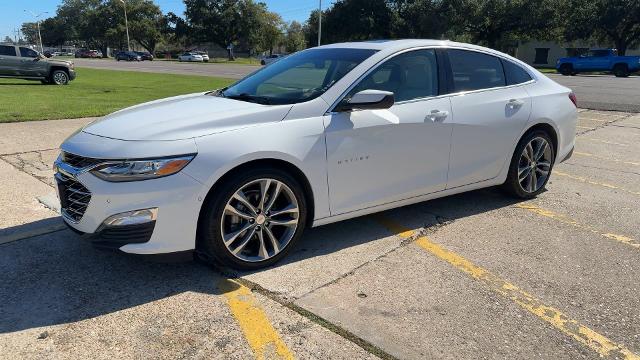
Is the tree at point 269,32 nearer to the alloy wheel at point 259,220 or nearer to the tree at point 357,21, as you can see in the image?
the tree at point 357,21

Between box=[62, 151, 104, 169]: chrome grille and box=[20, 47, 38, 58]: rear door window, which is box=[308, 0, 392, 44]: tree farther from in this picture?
box=[62, 151, 104, 169]: chrome grille

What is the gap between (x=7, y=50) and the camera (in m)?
19.6

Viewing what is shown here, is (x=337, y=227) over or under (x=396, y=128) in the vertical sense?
under

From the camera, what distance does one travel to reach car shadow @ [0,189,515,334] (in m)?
3.03

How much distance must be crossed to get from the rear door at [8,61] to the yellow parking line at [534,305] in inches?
811

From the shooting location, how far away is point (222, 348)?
270 cm

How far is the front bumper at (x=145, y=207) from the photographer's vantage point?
306cm

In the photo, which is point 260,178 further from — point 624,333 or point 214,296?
point 624,333

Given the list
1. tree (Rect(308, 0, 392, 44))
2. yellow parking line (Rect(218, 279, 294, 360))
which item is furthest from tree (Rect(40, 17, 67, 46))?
yellow parking line (Rect(218, 279, 294, 360))

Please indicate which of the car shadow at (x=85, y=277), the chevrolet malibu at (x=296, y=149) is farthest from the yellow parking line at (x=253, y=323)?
the chevrolet malibu at (x=296, y=149)

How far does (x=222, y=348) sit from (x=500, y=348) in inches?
59.6

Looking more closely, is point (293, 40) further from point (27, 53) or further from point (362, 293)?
point (362, 293)

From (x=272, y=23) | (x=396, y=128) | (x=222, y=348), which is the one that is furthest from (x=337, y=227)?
(x=272, y=23)

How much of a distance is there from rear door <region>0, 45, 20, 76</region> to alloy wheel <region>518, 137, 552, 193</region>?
2066 cm
